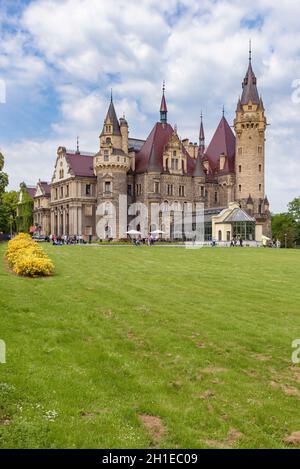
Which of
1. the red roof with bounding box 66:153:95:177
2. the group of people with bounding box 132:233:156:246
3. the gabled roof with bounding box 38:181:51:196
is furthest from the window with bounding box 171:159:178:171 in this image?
the gabled roof with bounding box 38:181:51:196

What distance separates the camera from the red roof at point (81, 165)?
81.3 meters

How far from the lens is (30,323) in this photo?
38.3ft

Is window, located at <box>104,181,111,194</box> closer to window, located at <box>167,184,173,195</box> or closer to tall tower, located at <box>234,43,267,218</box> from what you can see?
window, located at <box>167,184,173,195</box>

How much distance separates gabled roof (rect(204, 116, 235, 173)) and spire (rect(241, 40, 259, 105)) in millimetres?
9681

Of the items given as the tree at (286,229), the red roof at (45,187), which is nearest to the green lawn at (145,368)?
the tree at (286,229)

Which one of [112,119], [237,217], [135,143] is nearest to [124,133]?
[112,119]

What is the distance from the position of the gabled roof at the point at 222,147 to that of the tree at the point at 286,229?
17.1 meters

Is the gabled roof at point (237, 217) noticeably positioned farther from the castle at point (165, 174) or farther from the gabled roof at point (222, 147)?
the gabled roof at point (222, 147)

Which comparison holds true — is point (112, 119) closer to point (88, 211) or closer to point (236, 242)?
point (88, 211)

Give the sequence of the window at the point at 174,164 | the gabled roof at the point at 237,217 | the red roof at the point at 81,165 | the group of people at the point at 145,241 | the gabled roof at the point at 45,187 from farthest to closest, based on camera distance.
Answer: the gabled roof at the point at 45,187
the red roof at the point at 81,165
the window at the point at 174,164
the gabled roof at the point at 237,217
the group of people at the point at 145,241

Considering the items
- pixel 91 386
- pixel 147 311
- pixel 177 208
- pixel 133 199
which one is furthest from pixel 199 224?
pixel 91 386

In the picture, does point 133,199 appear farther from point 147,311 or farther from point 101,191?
point 147,311

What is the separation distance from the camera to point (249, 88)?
7888 centimetres

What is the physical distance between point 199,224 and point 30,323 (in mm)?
62867
